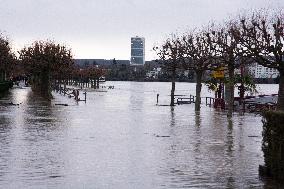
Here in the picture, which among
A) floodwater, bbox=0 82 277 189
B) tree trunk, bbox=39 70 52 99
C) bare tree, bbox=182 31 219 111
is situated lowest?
floodwater, bbox=0 82 277 189

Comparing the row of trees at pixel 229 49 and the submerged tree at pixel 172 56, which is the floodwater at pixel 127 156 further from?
the submerged tree at pixel 172 56

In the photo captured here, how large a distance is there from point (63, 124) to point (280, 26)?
13.4m

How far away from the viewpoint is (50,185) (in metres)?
11.5

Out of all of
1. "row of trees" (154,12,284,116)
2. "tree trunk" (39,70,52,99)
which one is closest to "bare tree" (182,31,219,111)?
"row of trees" (154,12,284,116)

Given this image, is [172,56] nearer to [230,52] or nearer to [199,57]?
[199,57]

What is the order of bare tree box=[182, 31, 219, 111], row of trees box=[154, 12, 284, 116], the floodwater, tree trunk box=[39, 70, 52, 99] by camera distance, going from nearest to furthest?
the floodwater, row of trees box=[154, 12, 284, 116], bare tree box=[182, 31, 219, 111], tree trunk box=[39, 70, 52, 99]

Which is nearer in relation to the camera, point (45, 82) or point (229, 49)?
point (229, 49)

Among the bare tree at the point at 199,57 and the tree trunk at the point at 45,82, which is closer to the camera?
the bare tree at the point at 199,57

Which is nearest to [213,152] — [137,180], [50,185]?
[137,180]

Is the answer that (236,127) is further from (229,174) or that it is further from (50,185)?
(50,185)

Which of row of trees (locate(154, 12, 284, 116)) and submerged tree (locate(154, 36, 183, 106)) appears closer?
row of trees (locate(154, 12, 284, 116))

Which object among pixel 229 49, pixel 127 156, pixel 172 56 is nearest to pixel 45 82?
pixel 172 56

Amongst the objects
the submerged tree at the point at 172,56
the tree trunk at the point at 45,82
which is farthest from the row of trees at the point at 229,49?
the tree trunk at the point at 45,82

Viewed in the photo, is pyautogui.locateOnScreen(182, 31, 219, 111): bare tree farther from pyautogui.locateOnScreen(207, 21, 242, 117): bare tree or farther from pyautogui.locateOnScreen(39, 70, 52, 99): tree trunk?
pyautogui.locateOnScreen(39, 70, 52, 99): tree trunk
